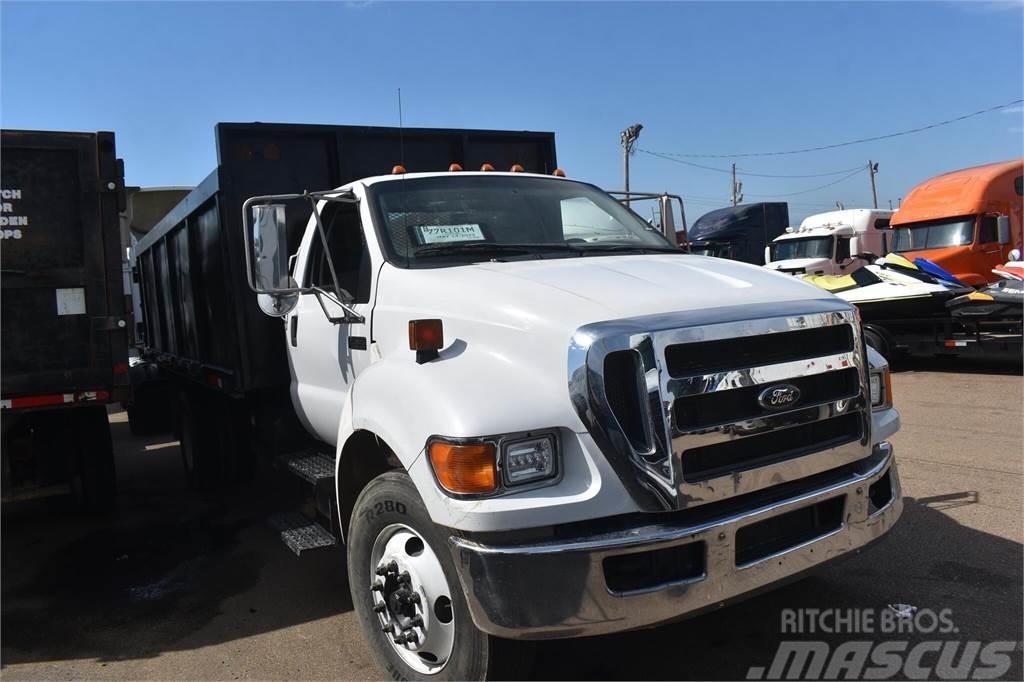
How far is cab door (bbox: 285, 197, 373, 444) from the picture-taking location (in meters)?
3.93

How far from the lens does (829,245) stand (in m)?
19.9

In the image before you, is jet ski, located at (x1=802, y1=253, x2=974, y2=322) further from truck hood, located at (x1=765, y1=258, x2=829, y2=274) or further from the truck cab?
the truck cab

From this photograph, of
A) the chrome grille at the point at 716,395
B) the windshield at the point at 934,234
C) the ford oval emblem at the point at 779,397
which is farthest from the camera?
the windshield at the point at 934,234

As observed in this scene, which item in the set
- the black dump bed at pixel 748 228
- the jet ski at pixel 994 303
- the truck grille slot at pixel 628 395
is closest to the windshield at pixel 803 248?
the black dump bed at pixel 748 228

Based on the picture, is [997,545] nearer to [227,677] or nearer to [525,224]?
[525,224]

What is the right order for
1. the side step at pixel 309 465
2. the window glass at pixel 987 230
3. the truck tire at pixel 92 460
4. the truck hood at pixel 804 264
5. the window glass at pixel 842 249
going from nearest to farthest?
1. the side step at pixel 309 465
2. the truck tire at pixel 92 460
3. the window glass at pixel 987 230
4. the truck hood at pixel 804 264
5. the window glass at pixel 842 249

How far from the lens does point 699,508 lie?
110 inches

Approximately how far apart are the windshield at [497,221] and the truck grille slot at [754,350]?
121cm

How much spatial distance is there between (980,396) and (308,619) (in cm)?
847

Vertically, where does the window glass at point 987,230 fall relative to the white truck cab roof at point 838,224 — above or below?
below

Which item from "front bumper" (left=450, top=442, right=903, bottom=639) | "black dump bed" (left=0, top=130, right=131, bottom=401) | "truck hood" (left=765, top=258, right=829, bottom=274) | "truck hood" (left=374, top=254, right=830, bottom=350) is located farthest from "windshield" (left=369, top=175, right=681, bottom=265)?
"truck hood" (left=765, top=258, right=829, bottom=274)

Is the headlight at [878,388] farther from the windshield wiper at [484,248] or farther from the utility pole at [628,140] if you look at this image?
the utility pole at [628,140]

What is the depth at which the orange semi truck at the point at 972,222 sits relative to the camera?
47.0ft

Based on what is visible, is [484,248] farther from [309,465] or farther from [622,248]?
[309,465]
